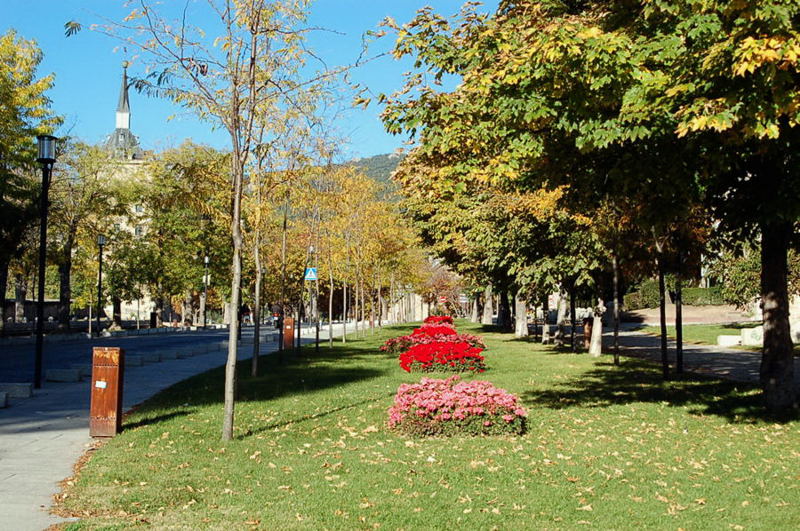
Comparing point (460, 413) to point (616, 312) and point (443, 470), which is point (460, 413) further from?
point (616, 312)

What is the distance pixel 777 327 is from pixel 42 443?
1024cm

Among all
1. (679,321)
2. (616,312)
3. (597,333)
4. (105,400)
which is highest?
(616,312)

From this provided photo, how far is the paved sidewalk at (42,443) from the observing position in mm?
5895

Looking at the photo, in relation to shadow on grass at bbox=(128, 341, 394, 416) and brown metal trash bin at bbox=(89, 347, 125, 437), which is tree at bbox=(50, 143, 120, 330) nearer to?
shadow on grass at bbox=(128, 341, 394, 416)

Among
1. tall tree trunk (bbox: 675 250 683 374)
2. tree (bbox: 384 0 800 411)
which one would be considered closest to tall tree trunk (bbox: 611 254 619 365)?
tall tree trunk (bbox: 675 250 683 374)

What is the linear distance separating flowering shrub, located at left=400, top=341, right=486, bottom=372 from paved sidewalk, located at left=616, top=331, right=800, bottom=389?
18.1 ft

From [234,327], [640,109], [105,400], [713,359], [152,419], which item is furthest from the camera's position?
[713,359]

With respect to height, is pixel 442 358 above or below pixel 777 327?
below

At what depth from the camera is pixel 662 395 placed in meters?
13.8

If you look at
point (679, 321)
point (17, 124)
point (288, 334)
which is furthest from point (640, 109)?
point (17, 124)

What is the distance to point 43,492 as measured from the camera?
6.46m

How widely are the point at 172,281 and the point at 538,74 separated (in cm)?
4954

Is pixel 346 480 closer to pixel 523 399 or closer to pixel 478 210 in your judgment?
pixel 523 399

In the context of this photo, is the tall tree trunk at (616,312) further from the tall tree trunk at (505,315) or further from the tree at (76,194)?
the tree at (76,194)
